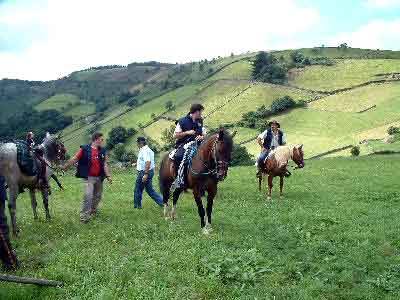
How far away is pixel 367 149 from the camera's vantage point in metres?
56.2

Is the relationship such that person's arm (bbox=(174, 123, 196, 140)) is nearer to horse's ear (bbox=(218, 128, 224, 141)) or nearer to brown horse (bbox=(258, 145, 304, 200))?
horse's ear (bbox=(218, 128, 224, 141))

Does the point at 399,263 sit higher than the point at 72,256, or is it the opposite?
the point at 72,256

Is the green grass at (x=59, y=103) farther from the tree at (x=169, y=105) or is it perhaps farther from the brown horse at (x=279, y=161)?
the brown horse at (x=279, y=161)

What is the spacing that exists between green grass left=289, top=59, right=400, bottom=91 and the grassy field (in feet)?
302

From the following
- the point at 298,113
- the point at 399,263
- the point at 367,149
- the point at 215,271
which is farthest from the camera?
the point at 298,113

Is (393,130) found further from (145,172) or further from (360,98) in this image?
(145,172)

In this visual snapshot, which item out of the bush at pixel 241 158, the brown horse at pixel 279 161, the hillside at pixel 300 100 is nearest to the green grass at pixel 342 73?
the hillside at pixel 300 100

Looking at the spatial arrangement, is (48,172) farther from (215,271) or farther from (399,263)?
(399,263)

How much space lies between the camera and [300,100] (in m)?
101

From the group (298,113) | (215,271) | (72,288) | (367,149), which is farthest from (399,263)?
(298,113)

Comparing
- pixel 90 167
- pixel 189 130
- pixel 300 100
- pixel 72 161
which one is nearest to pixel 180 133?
pixel 189 130

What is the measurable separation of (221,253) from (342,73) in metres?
111

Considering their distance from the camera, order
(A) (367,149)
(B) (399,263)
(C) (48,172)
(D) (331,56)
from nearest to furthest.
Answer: (B) (399,263)
(C) (48,172)
(A) (367,149)
(D) (331,56)

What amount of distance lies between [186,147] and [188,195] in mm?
8728
